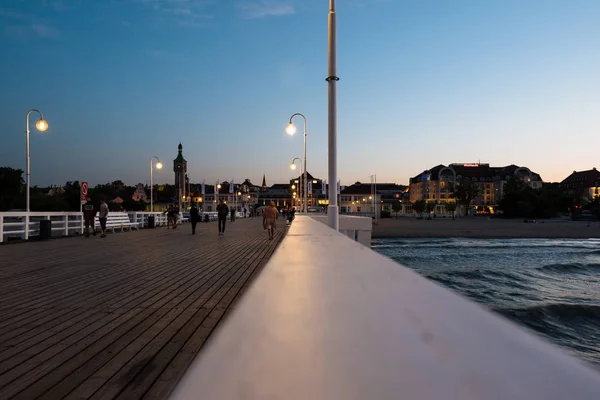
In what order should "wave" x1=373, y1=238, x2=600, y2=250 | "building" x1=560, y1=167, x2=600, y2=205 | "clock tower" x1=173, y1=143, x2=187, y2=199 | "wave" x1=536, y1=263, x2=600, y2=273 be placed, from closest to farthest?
1. "wave" x1=536, y1=263, x2=600, y2=273
2. "wave" x1=373, y1=238, x2=600, y2=250
3. "building" x1=560, y1=167, x2=600, y2=205
4. "clock tower" x1=173, y1=143, x2=187, y2=199

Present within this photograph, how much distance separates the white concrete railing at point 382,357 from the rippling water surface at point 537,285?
5641mm

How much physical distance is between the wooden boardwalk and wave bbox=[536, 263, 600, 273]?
63.9ft

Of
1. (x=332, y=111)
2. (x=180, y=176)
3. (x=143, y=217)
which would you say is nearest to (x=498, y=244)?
(x=143, y=217)

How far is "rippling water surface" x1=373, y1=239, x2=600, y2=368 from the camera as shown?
39.1 feet

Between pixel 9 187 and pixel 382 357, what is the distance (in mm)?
88321

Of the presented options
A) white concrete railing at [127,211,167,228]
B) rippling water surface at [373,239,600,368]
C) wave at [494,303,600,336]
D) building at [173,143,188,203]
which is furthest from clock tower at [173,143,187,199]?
wave at [494,303,600,336]


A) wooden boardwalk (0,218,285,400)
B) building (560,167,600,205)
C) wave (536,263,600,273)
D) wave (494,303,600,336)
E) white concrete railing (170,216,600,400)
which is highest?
building (560,167,600,205)

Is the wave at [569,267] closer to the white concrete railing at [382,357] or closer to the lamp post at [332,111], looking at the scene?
the lamp post at [332,111]

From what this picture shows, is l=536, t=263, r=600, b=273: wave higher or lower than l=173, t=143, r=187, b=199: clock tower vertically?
lower

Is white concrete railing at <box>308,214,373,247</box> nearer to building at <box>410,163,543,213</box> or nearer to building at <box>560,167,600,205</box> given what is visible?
building at <box>410,163,543,213</box>

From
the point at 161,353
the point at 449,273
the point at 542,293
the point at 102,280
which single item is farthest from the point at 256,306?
the point at 449,273

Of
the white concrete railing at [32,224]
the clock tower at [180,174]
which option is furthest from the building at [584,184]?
the white concrete railing at [32,224]

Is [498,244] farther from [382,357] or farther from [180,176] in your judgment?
[180,176]

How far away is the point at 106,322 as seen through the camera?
18.3ft
